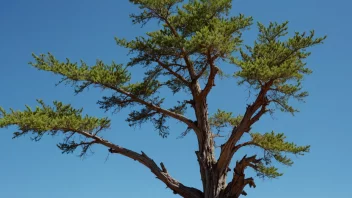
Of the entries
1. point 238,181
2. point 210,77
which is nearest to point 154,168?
point 238,181

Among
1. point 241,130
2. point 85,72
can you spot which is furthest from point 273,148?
point 85,72

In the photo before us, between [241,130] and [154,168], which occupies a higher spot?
[241,130]

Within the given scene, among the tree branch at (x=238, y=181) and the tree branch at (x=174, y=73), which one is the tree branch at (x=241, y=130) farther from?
the tree branch at (x=174, y=73)

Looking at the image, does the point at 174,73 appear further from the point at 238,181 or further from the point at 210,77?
the point at 238,181

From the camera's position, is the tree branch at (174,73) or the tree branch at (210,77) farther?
the tree branch at (174,73)

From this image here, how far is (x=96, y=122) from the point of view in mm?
12281

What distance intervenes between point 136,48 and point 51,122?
337 cm

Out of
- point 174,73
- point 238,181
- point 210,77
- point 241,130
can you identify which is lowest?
point 238,181

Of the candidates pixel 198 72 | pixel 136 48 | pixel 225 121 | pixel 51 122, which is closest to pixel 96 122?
pixel 51 122

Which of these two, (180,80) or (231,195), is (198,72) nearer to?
(180,80)

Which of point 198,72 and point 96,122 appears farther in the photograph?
point 198,72

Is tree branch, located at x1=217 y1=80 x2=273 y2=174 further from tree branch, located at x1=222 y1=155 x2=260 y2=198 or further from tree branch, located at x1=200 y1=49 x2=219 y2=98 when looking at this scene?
tree branch, located at x1=200 y1=49 x2=219 y2=98

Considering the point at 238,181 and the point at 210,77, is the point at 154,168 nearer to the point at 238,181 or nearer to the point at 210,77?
the point at 238,181

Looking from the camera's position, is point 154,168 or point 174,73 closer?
point 154,168
